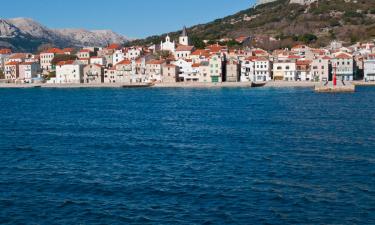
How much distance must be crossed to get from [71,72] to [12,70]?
15.3 m

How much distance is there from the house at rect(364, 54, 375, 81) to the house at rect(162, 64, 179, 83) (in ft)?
79.2

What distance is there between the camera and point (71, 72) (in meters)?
81.4

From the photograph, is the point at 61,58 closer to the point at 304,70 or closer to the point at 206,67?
the point at 206,67

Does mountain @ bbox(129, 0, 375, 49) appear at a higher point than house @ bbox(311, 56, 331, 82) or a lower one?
higher

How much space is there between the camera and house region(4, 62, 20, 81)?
91000mm

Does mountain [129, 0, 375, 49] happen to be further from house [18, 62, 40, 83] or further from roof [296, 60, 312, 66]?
house [18, 62, 40, 83]

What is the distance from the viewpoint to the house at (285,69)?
7012 cm

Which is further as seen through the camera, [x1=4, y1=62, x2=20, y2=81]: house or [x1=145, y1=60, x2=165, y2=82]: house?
[x1=4, y1=62, x2=20, y2=81]: house

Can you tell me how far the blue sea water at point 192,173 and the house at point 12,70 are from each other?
68.3 metres

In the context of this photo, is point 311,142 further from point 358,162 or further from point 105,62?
point 105,62

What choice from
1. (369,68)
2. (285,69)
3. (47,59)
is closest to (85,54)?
(47,59)

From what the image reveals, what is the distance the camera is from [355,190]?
12.3 meters

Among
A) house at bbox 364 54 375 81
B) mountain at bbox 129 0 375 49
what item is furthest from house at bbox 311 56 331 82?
mountain at bbox 129 0 375 49

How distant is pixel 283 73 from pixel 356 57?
10.9 m
